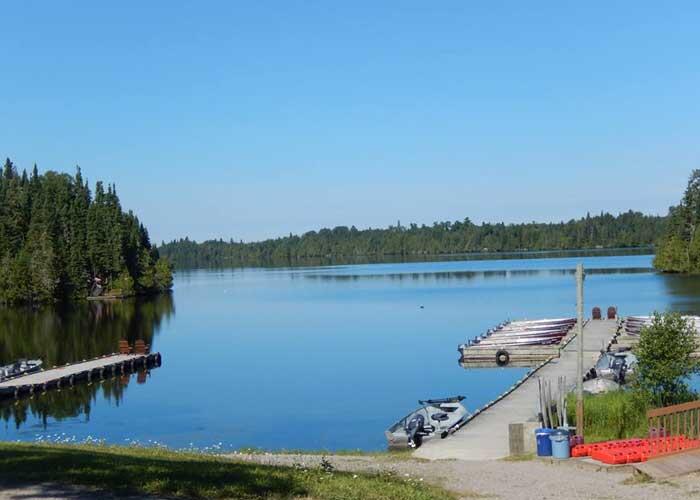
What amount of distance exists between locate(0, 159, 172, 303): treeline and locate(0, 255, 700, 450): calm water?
10265 millimetres

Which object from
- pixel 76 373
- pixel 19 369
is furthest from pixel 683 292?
pixel 19 369

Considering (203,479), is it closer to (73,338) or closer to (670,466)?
(670,466)

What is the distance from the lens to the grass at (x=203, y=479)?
14102 mm

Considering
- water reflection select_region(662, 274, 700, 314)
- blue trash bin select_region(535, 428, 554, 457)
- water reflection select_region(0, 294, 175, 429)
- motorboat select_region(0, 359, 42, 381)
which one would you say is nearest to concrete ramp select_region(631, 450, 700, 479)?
blue trash bin select_region(535, 428, 554, 457)

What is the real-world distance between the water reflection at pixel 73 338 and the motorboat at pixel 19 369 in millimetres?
4087

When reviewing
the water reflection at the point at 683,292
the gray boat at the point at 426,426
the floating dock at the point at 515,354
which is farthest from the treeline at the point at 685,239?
the gray boat at the point at 426,426

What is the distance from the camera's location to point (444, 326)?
258ft

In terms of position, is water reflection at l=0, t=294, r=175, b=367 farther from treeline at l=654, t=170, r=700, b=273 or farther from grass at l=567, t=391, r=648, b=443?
treeline at l=654, t=170, r=700, b=273

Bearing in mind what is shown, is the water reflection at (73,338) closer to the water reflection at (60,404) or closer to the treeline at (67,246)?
the water reflection at (60,404)

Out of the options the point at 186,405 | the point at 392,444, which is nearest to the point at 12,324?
the point at 186,405

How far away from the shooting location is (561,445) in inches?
821

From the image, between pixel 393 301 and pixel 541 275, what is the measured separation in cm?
6078

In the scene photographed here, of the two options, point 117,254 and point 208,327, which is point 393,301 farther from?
point 117,254

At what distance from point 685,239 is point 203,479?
138 m
